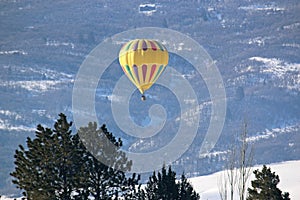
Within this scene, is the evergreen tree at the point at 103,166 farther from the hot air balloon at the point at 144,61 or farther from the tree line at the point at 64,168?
the hot air balloon at the point at 144,61

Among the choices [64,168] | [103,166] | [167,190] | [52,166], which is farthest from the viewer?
[167,190]

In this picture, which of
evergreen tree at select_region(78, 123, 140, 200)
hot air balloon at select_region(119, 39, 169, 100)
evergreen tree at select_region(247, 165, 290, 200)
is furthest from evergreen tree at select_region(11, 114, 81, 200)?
hot air balloon at select_region(119, 39, 169, 100)

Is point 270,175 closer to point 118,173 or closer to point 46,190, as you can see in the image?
point 118,173

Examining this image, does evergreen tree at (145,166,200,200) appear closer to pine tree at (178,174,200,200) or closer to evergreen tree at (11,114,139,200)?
pine tree at (178,174,200,200)

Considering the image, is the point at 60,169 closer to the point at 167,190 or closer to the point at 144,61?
the point at 167,190

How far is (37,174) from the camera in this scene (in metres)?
63.5

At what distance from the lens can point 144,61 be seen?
98875 millimetres

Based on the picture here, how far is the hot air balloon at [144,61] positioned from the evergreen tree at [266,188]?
22.9 metres

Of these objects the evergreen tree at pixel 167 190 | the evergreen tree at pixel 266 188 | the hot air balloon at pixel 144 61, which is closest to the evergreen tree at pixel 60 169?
the evergreen tree at pixel 167 190

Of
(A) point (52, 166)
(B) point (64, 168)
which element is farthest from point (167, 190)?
(A) point (52, 166)

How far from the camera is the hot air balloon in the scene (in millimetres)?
99000

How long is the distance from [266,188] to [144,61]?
24.6 m

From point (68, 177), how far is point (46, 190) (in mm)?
1205

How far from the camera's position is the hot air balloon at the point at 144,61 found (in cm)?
9900
